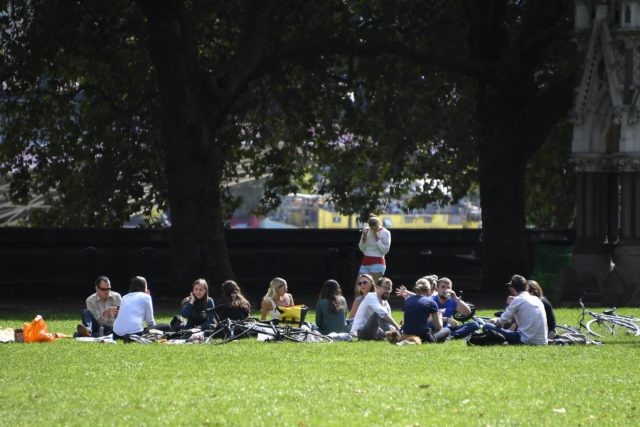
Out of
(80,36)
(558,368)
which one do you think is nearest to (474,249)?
(80,36)

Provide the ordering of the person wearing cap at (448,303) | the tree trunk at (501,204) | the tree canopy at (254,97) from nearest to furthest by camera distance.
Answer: the person wearing cap at (448,303)
the tree canopy at (254,97)
the tree trunk at (501,204)

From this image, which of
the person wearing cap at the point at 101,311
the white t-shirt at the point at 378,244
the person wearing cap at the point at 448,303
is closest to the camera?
the person wearing cap at the point at 101,311

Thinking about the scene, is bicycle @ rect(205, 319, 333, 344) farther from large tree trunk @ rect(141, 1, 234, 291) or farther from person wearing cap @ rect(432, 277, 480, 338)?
large tree trunk @ rect(141, 1, 234, 291)

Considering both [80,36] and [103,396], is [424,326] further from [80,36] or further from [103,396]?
[80,36]

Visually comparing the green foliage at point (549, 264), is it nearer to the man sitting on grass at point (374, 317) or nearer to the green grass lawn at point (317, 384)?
the man sitting on grass at point (374, 317)

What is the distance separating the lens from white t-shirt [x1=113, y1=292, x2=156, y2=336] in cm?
2019

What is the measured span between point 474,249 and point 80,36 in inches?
400

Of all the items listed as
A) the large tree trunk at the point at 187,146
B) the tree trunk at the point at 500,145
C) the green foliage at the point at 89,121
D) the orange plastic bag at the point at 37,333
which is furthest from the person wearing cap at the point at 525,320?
the green foliage at the point at 89,121

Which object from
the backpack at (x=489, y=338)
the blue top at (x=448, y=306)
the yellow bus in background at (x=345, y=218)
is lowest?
the backpack at (x=489, y=338)

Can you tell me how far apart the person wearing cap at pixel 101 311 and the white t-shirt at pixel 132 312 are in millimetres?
718

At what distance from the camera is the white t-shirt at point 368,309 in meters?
20.2

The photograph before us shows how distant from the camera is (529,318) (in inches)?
764

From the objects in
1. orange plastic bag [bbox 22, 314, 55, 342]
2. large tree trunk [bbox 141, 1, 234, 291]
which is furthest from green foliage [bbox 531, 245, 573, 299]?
orange plastic bag [bbox 22, 314, 55, 342]

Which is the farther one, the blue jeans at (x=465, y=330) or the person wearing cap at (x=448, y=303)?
the person wearing cap at (x=448, y=303)
